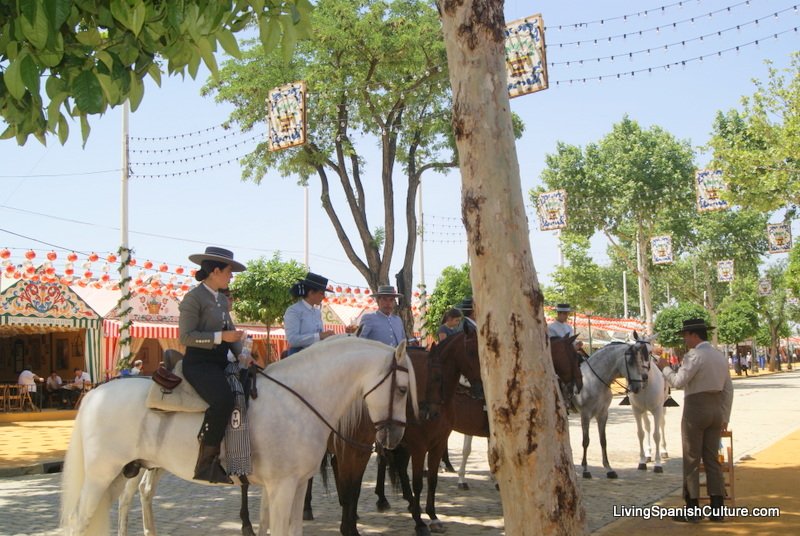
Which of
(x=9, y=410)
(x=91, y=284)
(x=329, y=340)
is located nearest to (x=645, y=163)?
(x=91, y=284)

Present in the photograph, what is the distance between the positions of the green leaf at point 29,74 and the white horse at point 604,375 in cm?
950

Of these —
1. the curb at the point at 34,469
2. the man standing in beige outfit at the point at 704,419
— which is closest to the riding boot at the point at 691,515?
the man standing in beige outfit at the point at 704,419

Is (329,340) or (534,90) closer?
(329,340)

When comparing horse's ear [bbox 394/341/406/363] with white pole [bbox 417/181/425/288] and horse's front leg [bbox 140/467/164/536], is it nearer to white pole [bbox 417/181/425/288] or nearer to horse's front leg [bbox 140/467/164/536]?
horse's front leg [bbox 140/467/164/536]

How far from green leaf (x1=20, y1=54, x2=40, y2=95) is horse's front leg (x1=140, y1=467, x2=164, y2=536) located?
14.1 feet

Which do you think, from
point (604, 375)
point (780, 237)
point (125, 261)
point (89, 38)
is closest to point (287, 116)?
point (125, 261)

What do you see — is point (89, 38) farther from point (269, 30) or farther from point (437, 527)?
point (437, 527)

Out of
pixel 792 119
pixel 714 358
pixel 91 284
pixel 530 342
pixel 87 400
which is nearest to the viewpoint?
pixel 530 342

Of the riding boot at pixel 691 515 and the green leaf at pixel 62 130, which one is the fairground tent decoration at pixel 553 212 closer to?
the riding boot at pixel 691 515

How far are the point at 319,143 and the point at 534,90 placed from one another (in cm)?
1015

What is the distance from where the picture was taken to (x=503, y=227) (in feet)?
13.1

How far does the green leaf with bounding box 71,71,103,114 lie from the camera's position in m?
3.69

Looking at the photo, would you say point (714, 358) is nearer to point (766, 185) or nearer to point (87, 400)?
point (87, 400)

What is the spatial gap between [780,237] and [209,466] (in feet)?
102
